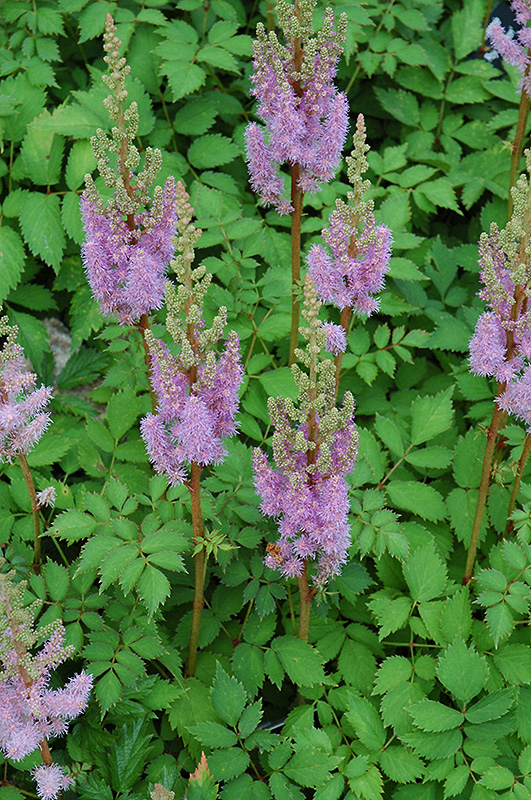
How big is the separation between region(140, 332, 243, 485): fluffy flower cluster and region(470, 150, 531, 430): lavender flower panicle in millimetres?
1067

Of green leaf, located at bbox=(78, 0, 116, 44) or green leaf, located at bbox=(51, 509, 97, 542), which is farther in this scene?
green leaf, located at bbox=(78, 0, 116, 44)

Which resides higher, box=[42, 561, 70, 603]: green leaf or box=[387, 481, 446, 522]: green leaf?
box=[387, 481, 446, 522]: green leaf

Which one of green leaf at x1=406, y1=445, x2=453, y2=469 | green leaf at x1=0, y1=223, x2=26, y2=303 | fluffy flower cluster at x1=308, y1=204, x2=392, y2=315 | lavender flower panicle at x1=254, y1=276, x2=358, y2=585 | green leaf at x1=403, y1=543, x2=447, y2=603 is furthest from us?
green leaf at x1=0, y1=223, x2=26, y2=303

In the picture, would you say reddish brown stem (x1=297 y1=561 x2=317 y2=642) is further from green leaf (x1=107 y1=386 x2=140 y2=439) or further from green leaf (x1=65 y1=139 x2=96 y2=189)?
green leaf (x1=65 y1=139 x2=96 y2=189)

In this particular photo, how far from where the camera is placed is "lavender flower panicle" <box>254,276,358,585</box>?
8.30 ft

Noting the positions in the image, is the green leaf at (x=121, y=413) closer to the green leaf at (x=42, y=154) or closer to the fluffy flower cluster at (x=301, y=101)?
the fluffy flower cluster at (x=301, y=101)

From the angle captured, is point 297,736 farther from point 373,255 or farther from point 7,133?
point 7,133

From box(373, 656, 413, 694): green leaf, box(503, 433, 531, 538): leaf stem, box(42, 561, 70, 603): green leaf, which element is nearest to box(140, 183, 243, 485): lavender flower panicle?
box(42, 561, 70, 603): green leaf

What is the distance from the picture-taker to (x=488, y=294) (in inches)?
A: 119

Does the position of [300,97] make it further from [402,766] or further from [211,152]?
[402,766]

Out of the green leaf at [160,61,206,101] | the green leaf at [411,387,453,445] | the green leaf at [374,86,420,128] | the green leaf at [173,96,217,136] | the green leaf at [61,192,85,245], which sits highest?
the green leaf at [160,61,206,101]

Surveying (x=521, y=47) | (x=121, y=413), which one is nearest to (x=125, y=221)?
(x=121, y=413)

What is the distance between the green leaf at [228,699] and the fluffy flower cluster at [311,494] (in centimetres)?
67

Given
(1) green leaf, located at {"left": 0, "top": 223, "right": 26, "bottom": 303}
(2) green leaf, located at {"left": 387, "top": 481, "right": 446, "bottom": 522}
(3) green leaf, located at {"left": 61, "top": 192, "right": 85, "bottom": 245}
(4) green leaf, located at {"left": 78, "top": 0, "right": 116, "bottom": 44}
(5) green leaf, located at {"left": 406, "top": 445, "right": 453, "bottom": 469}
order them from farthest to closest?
(4) green leaf, located at {"left": 78, "top": 0, "right": 116, "bottom": 44} → (1) green leaf, located at {"left": 0, "top": 223, "right": 26, "bottom": 303} → (3) green leaf, located at {"left": 61, "top": 192, "right": 85, "bottom": 245} → (5) green leaf, located at {"left": 406, "top": 445, "right": 453, "bottom": 469} → (2) green leaf, located at {"left": 387, "top": 481, "right": 446, "bottom": 522}
